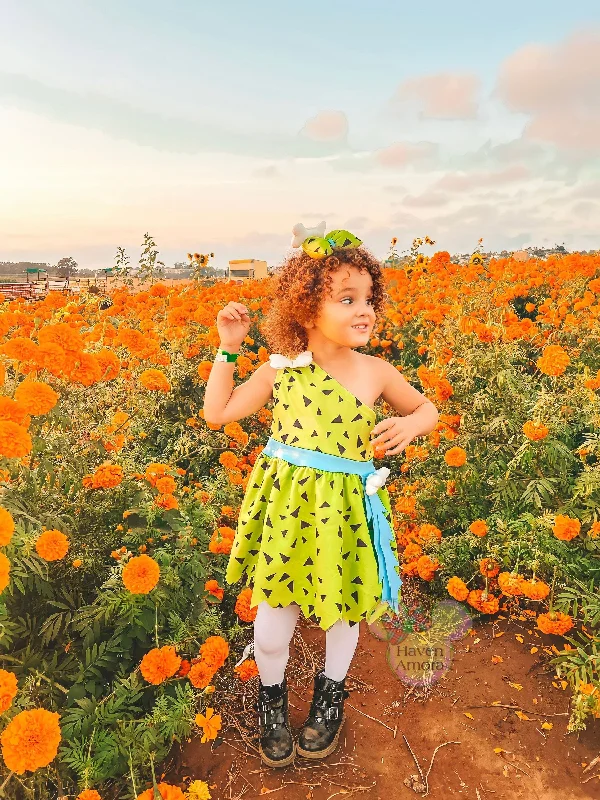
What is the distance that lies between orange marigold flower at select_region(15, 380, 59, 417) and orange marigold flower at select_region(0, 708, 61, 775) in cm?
84

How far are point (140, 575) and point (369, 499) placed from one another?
0.77m

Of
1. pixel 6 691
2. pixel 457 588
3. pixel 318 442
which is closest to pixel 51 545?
pixel 6 691

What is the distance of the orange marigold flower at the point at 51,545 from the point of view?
5.84 ft

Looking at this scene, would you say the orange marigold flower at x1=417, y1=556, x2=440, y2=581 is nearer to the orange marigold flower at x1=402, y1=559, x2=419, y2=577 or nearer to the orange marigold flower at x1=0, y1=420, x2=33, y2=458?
the orange marigold flower at x1=402, y1=559, x2=419, y2=577

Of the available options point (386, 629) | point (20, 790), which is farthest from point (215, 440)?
point (20, 790)

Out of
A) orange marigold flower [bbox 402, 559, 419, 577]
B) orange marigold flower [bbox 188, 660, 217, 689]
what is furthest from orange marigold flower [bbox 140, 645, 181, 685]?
orange marigold flower [bbox 402, 559, 419, 577]

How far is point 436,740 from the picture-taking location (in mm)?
2309

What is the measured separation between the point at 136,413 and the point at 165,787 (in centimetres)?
269

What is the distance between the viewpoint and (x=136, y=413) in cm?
405

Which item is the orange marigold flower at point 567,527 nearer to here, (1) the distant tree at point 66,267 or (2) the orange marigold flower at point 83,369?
(2) the orange marigold flower at point 83,369

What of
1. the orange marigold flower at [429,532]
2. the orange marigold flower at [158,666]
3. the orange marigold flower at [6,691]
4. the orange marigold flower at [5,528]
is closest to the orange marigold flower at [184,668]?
the orange marigold flower at [158,666]

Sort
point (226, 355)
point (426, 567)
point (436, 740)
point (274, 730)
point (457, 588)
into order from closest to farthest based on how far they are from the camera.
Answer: point (226, 355), point (274, 730), point (436, 740), point (457, 588), point (426, 567)

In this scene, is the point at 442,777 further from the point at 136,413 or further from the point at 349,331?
the point at 136,413

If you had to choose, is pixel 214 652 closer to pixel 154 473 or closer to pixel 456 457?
pixel 154 473
